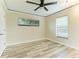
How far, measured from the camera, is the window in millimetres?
5527

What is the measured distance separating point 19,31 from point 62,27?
117 inches

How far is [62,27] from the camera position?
5.96 metres

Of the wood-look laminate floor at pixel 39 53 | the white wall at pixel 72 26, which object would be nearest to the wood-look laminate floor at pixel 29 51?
the wood-look laminate floor at pixel 39 53

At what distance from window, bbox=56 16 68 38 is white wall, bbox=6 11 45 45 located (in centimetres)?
173

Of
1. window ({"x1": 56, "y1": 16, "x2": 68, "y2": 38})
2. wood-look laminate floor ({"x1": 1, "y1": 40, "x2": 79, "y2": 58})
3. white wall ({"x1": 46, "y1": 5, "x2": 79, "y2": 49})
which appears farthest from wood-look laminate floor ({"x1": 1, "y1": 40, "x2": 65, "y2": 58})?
window ({"x1": 56, "y1": 16, "x2": 68, "y2": 38})

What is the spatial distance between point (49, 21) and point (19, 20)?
276 centimetres

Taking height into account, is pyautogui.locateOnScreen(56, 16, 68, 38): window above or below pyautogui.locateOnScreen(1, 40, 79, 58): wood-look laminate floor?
above

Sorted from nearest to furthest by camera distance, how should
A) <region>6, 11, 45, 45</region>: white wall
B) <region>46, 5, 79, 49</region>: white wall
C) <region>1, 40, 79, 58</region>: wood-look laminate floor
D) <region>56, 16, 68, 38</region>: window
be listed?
<region>1, 40, 79, 58</region>: wood-look laminate floor, <region>46, 5, 79, 49</region>: white wall, <region>6, 11, 45, 45</region>: white wall, <region>56, 16, 68, 38</region>: window

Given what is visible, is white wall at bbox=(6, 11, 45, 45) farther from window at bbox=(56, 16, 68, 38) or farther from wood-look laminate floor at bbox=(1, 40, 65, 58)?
window at bbox=(56, 16, 68, 38)

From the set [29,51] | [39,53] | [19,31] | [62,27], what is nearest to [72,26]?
[62,27]

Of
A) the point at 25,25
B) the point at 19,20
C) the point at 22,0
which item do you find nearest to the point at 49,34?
the point at 25,25

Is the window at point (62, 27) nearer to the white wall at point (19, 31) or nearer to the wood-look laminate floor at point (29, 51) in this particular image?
the wood-look laminate floor at point (29, 51)

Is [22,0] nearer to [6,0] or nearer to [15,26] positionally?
[6,0]

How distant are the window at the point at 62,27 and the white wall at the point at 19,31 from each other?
A: 1733 millimetres
